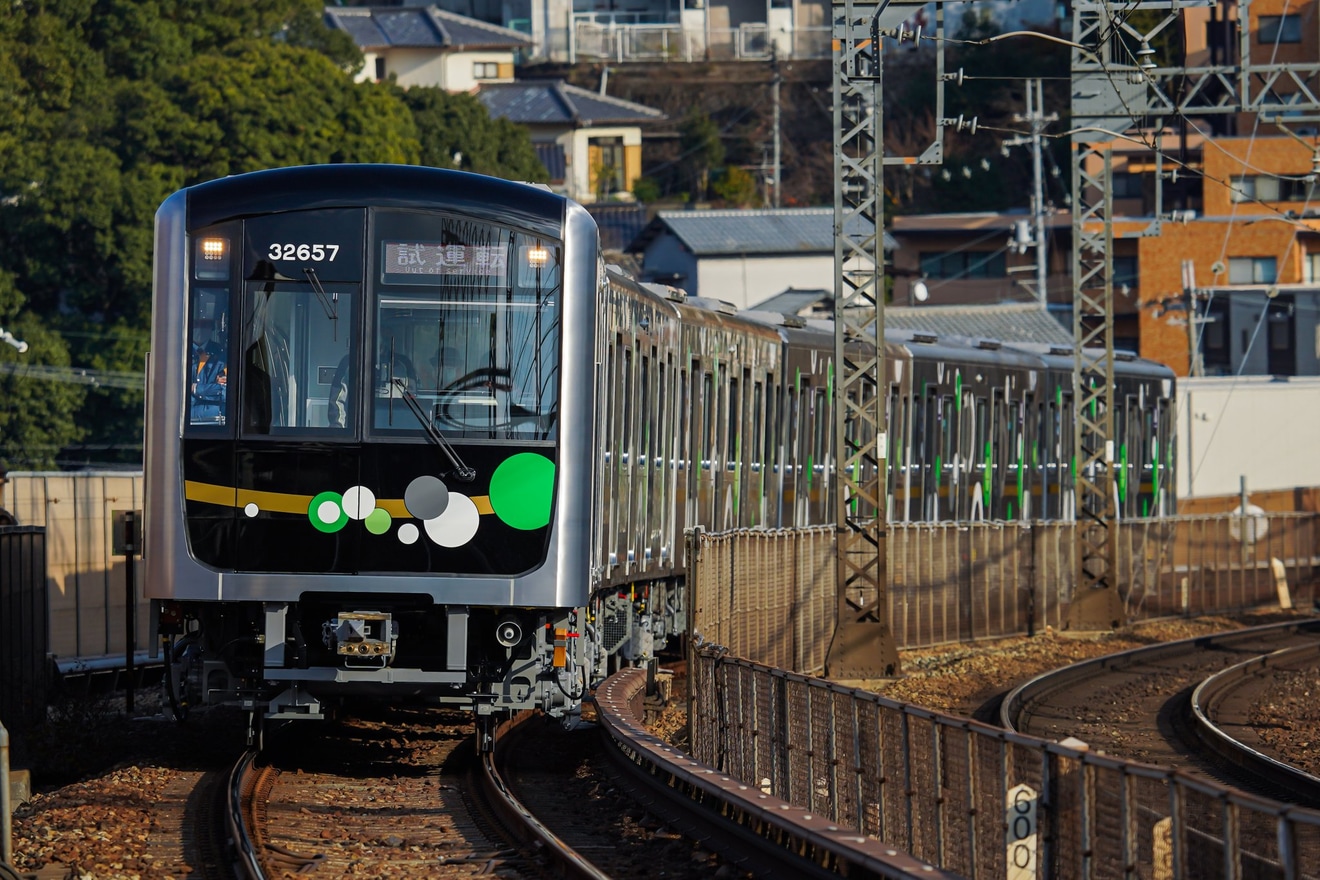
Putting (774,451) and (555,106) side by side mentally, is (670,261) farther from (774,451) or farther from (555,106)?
(774,451)

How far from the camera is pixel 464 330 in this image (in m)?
11.2

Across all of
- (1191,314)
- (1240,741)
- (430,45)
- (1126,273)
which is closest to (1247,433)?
(1191,314)

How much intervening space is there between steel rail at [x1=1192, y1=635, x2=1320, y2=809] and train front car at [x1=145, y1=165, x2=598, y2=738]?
541 cm

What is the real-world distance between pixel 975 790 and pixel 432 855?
287 cm

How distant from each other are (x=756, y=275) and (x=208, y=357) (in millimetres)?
41177

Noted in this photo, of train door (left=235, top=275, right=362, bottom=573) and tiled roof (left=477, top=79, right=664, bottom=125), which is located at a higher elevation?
tiled roof (left=477, top=79, right=664, bottom=125)

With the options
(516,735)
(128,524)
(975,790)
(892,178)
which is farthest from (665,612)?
(892,178)

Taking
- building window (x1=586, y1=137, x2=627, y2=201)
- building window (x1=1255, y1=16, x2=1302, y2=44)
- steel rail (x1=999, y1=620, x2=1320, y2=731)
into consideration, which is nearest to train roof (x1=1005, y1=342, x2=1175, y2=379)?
steel rail (x1=999, y1=620, x2=1320, y2=731)

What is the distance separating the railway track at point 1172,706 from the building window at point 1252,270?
90.4 ft

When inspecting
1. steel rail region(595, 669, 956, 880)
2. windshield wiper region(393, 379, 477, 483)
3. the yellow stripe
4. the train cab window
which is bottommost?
steel rail region(595, 669, 956, 880)

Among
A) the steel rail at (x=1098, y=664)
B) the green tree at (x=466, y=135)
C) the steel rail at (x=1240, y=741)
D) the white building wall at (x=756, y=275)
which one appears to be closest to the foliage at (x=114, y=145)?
the green tree at (x=466, y=135)

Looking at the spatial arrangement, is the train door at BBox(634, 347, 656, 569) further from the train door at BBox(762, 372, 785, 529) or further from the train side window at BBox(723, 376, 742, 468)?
the train door at BBox(762, 372, 785, 529)

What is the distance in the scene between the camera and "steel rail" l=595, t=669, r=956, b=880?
7703 millimetres

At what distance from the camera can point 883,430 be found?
18.9 m
